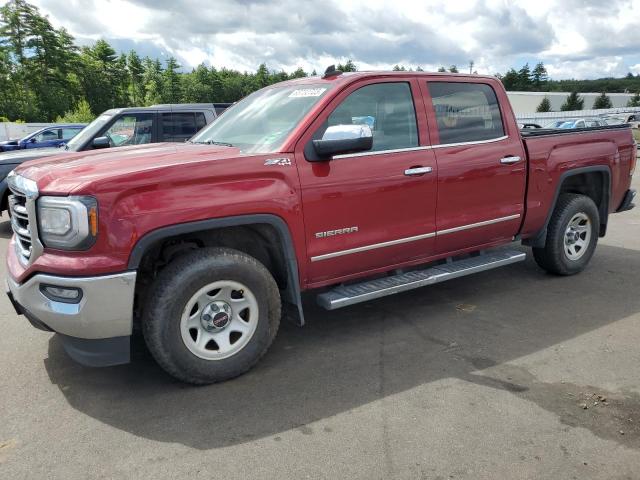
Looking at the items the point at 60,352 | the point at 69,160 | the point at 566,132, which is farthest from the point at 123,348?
the point at 566,132

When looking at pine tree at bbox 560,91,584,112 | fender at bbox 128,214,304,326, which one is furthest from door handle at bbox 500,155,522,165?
pine tree at bbox 560,91,584,112

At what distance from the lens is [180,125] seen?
8625mm

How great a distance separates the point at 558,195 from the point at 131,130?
20.4 feet

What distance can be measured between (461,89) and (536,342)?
227 centimetres

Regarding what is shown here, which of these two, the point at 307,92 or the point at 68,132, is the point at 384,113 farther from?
the point at 68,132

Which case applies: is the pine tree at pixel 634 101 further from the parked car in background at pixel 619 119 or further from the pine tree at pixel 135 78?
the pine tree at pixel 135 78

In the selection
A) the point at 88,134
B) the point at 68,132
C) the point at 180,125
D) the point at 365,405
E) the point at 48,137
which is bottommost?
the point at 365,405

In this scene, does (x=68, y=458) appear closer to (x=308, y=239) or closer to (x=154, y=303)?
(x=154, y=303)

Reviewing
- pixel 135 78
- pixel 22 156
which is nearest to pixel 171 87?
pixel 135 78

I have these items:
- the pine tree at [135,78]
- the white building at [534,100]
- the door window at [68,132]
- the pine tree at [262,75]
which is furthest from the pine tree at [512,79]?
the door window at [68,132]

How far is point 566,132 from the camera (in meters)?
5.44

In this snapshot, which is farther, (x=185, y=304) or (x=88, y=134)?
(x=88, y=134)

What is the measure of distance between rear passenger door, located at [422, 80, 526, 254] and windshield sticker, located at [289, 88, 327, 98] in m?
0.95

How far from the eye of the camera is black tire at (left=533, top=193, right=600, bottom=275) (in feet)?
17.5
